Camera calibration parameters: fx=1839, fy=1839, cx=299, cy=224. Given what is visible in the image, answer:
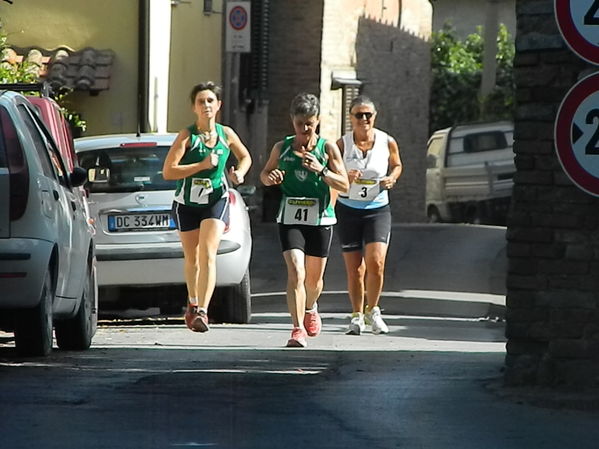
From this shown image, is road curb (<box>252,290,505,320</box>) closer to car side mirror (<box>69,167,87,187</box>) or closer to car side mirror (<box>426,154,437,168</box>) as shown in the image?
car side mirror (<box>69,167,87,187</box>)

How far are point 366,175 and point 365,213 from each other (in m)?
0.28

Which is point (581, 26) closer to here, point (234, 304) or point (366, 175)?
point (366, 175)

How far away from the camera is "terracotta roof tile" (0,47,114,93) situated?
22906 millimetres

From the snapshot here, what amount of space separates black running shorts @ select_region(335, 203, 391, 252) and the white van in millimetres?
26153

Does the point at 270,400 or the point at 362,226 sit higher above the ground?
the point at 362,226

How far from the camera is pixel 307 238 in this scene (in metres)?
12.4

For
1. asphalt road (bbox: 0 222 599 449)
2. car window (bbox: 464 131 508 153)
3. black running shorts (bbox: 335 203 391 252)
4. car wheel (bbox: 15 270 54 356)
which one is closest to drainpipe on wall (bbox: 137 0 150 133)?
asphalt road (bbox: 0 222 599 449)

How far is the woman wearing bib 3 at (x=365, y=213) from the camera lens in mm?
13555

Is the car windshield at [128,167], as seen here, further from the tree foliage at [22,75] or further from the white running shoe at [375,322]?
the tree foliage at [22,75]

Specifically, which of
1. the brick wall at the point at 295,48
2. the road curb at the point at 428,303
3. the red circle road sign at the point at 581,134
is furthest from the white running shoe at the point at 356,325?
the brick wall at the point at 295,48

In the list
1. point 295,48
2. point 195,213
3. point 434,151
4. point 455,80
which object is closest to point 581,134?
point 195,213

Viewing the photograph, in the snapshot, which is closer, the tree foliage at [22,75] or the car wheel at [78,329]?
the car wheel at [78,329]

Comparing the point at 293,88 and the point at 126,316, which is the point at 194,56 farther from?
the point at 126,316

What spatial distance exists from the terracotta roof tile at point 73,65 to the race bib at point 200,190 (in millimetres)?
10195
